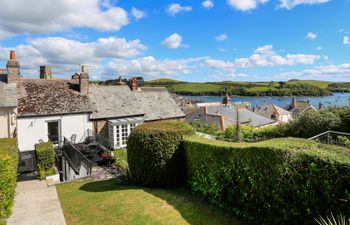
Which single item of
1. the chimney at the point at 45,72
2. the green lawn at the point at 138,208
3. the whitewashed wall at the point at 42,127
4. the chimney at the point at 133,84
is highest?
the chimney at the point at 45,72

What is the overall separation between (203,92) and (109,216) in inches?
7285

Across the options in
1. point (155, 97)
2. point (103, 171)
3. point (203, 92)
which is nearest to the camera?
point (103, 171)

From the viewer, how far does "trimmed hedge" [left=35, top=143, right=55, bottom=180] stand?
1390cm

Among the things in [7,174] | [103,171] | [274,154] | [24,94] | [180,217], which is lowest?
[103,171]

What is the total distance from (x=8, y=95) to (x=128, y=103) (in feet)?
34.6

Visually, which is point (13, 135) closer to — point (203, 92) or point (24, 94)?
point (24, 94)

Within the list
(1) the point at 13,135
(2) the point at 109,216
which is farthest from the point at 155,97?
(2) the point at 109,216

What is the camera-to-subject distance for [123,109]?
24.8m

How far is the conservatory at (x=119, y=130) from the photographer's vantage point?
2255 centimetres

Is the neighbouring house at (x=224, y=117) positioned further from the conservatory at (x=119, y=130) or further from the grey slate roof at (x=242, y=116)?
the conservatory at (x=119, y=130)

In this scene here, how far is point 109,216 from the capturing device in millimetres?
7855

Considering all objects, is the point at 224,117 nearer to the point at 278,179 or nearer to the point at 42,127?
the point at 42,127

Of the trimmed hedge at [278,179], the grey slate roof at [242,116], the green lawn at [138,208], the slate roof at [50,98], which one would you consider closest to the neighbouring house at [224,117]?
the grey slate roof at [242,116]

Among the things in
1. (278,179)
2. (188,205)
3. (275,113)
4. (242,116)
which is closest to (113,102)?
(188,205)
